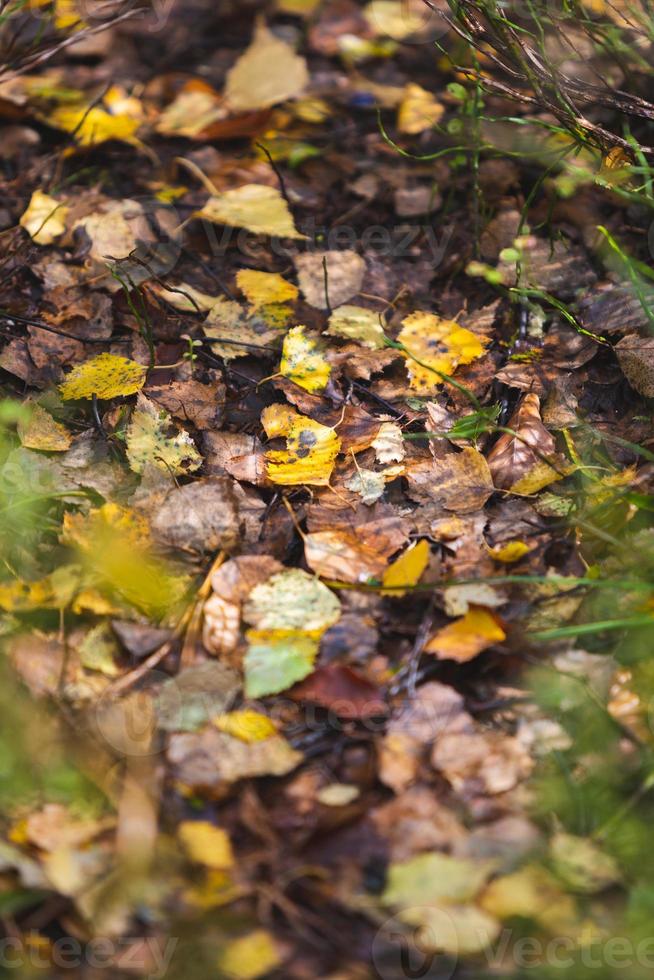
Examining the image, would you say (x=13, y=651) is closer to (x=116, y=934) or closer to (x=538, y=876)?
(x=116, y=934)

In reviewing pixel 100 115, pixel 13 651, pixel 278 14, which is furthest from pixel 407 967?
pixel 278 14

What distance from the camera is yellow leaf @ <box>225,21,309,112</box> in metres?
2.48

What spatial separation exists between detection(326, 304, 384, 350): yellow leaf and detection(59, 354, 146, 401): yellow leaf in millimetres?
443

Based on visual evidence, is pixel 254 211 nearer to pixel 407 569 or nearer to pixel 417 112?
pixel 417 112

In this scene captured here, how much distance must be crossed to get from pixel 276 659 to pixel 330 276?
1.04 m

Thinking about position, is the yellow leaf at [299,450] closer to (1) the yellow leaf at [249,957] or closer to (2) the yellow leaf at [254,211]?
(2) the yellow leaf at [254,211]

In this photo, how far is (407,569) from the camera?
1449mm

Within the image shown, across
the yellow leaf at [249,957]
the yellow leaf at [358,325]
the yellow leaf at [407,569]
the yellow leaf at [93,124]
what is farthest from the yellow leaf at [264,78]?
the yellow leaf at [249,957]

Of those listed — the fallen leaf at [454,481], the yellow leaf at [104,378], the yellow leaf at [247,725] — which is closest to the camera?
the yellow leaf at [247,725]

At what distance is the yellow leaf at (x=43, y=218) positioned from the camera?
2.08 metres

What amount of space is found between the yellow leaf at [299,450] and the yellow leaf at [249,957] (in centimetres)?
81

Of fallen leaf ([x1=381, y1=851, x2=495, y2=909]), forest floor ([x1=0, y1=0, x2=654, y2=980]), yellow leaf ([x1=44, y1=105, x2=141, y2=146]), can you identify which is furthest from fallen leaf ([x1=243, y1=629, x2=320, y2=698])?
yellow leaf ([x1=44, y1=105, x2=141, y2=146])

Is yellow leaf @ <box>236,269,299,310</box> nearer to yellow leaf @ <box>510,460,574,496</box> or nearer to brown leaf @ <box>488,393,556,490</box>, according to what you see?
brown leaf @ <box>488,393,556,490</box>

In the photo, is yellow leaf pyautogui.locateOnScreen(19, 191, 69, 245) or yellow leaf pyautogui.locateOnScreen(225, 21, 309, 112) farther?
yellow leaf pyautogui.locateOnScreen(225, 21, 309, 112)
